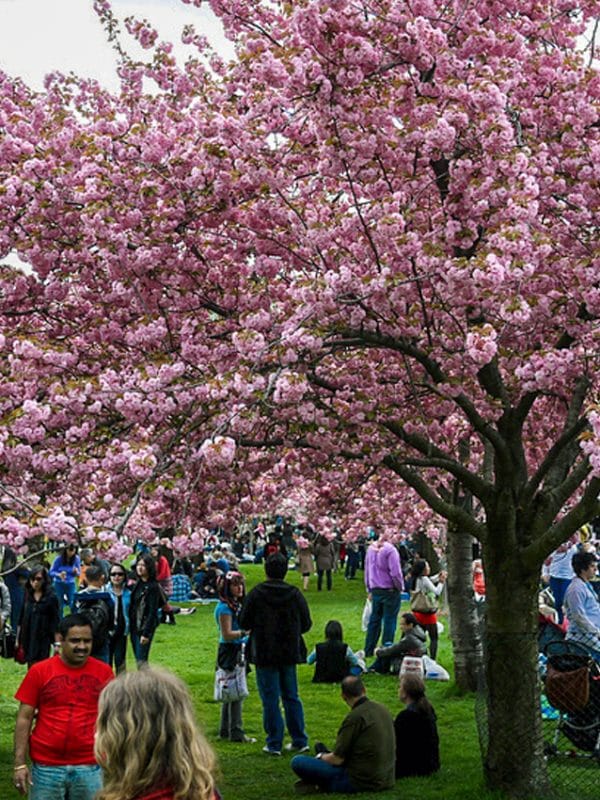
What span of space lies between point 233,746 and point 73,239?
4.99 meters

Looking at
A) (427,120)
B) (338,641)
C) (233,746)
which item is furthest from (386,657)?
(427,120)

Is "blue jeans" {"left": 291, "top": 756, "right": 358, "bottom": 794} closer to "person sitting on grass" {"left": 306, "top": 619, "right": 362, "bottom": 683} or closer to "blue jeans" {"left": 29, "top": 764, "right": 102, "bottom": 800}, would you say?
"blue jeans" {"left": 29, "top": 764, "right": 102, "bottom": 800}

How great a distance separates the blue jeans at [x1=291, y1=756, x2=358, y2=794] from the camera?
8.73m

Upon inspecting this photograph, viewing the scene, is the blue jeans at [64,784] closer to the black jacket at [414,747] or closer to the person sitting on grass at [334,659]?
the black jacket at [414,747]

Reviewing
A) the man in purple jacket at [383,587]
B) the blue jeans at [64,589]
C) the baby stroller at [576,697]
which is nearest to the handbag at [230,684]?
the baby stroller at [576,697]

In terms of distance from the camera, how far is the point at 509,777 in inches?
339

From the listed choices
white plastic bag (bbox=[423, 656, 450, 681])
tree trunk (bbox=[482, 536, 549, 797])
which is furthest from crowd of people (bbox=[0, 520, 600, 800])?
tree trunk (bbox=[482, 536, 549, 797])

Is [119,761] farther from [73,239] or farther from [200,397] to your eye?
[73,239]

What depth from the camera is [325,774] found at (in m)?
8.77

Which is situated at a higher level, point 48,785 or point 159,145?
point 159,145

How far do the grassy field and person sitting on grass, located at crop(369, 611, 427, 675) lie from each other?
0.91 ft

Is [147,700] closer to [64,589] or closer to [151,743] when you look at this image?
[151,743]

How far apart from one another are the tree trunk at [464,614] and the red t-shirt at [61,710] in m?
7.34

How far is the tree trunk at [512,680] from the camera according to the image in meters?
8.62
